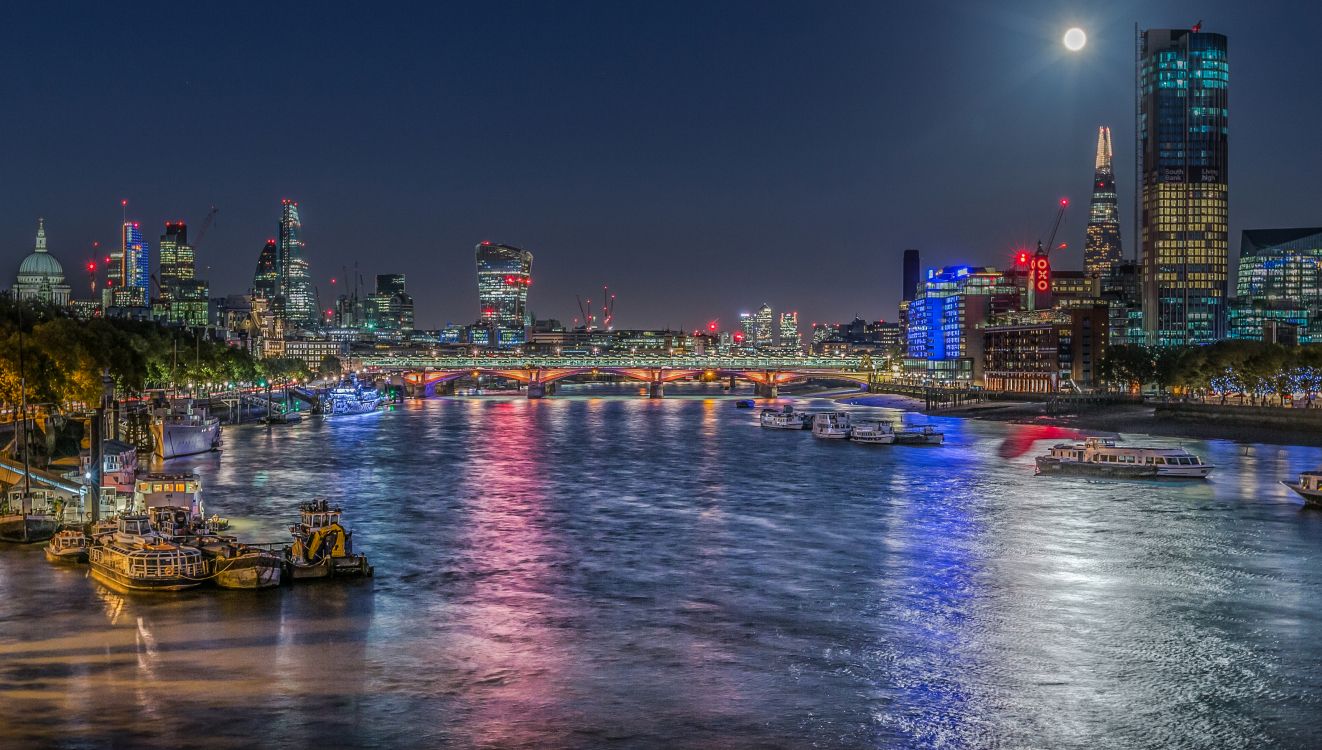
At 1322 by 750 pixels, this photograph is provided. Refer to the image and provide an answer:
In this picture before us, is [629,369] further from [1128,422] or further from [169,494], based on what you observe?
[169,494]

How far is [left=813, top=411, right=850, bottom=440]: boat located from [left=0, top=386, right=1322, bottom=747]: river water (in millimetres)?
37017

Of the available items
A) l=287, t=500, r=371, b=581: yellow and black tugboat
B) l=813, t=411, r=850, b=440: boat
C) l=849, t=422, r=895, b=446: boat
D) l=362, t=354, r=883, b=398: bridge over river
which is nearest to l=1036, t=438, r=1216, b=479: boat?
l=849, t=422, r=895, b=446: boat

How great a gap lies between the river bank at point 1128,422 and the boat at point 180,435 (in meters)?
64.0

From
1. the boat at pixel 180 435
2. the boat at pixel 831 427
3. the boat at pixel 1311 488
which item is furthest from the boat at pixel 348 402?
the boat at pixel 1311 488

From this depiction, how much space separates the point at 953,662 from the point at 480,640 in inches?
406

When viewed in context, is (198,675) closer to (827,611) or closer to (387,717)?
(387,717)

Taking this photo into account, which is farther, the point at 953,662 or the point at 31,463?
the point at 31,463

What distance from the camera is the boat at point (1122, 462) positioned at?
60.0 meters

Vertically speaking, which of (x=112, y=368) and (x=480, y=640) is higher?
(x=112, y=368)

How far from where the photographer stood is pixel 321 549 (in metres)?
33.5

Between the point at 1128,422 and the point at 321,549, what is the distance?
82594 millimetres

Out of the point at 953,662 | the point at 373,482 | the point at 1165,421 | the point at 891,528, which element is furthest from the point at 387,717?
the point at 1165,421

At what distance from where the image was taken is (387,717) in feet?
71.1

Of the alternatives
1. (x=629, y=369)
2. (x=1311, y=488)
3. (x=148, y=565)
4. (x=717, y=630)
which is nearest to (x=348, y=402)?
(x=629, y=369)
